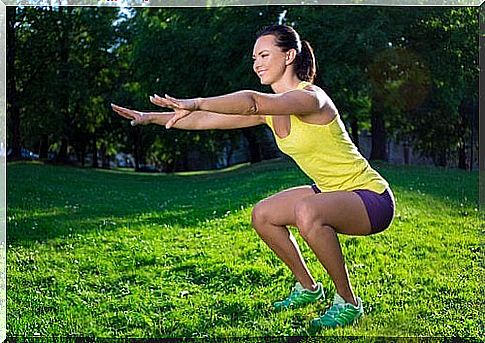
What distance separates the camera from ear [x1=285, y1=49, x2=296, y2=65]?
12.9 ft

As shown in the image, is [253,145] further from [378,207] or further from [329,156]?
[378,207]

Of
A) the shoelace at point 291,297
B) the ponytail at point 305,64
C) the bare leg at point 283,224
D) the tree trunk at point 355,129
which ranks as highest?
the ponytail at point 305,64

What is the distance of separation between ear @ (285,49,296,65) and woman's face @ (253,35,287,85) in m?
0.01

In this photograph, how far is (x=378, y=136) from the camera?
4.71 meters

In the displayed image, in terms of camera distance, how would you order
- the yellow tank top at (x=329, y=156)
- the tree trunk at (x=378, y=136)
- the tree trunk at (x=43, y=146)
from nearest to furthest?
1. the yellow tank top at (x=329, y=156)
2. the tree trunk at (x=378, y=136)
3. the tree trunk at (x=43, y=146)

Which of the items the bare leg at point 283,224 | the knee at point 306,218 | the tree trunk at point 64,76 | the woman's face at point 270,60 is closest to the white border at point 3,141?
the tree trunk at point 64,76

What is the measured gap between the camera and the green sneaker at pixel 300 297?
4227 millimetres

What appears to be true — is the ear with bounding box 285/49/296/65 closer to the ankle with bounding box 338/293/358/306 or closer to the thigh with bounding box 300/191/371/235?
the thigh with bounding box 300/191/371/235

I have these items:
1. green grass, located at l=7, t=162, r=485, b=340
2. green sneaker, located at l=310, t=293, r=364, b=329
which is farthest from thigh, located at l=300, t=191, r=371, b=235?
green grass, located at l=7, t=162, r=485, b=340

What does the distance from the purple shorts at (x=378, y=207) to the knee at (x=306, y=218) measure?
0.19 metres

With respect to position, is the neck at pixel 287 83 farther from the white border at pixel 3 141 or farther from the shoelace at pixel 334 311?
the white border at pixel 3 141

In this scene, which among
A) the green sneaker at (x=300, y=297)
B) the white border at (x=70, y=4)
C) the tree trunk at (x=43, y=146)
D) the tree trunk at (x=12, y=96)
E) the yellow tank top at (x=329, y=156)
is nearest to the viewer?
the yellow tank top at (x=329, y=156)

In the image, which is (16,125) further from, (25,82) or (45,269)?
(45,269)

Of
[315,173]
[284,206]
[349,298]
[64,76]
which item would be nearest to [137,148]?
[64,76]
